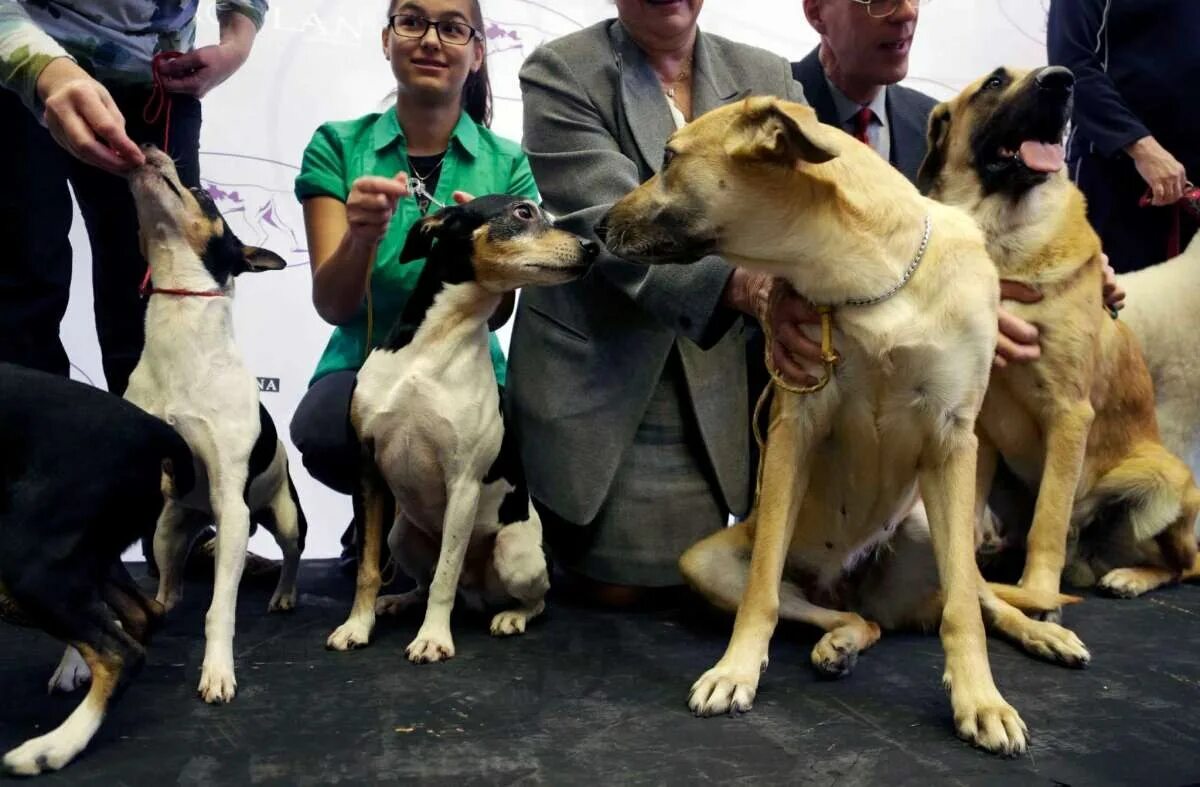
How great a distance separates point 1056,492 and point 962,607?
31.9 inches

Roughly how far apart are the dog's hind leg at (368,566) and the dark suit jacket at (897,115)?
5.62 feet

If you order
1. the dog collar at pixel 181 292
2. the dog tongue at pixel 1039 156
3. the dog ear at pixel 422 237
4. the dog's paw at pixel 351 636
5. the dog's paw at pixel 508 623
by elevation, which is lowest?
the dog's paw at pixel 508 623

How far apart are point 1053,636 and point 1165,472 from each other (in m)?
0.76

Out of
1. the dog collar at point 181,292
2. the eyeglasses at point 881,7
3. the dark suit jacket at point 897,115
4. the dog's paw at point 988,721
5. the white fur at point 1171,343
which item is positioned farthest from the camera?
the white fur at point 1171,343

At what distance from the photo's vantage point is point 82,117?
174 cm

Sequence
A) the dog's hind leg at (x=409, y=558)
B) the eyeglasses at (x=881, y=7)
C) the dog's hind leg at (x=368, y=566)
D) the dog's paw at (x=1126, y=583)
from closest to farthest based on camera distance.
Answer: the dog's hind leg at (x=368, y=566) < the dog's hind leg at (x=409, y=558) < the dog's paw at (x=1126, y=583) < the eyeglasses at (x=881, y=7)

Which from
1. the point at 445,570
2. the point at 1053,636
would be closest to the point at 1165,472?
the point at 1053,636

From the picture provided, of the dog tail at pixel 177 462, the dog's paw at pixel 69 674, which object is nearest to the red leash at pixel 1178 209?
the dog tail at pixel 177 462

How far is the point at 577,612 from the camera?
249 centimetres


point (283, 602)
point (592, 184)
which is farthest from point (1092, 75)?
point (283, 602)

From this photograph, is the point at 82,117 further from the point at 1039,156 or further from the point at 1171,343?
the point at 1171,343

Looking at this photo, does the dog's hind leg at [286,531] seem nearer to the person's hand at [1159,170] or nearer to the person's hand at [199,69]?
the person's hand at [199,69]

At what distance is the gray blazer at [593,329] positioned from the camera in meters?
2.47

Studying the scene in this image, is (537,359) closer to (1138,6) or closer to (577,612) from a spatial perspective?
(577,612)
